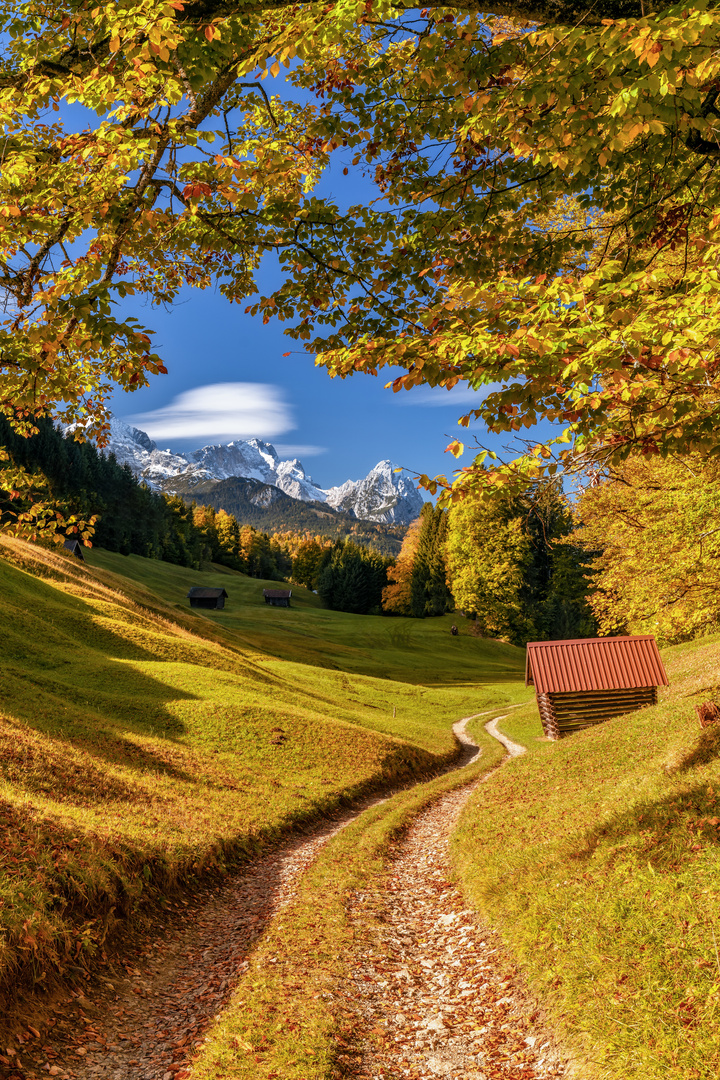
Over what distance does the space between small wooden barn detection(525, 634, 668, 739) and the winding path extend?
1750 centimetres

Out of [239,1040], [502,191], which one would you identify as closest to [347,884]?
[239,1040]

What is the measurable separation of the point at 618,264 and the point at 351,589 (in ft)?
322

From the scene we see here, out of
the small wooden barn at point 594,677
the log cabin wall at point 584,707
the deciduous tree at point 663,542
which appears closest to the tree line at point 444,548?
the deciduous tree at point 663,542

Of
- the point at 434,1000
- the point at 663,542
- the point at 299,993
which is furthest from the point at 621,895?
the point at 663,542

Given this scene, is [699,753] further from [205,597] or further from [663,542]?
[205,597]

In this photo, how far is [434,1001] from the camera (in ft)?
26.1

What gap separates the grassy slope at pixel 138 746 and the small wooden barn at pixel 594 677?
244 inches

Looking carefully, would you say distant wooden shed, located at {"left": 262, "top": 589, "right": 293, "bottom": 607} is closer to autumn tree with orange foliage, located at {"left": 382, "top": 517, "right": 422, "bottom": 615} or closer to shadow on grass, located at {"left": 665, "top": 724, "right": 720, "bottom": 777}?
autumn tree with orange foliage, located at {"left": 382, "top": 517, "right": 422, "bottom": 615}

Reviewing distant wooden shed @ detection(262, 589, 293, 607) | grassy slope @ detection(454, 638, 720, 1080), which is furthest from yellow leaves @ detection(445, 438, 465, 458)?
distant wooden shed @ detection(262, 589, 293, 607)

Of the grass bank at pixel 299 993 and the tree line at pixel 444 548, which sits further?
the tree line at pixel 444 548

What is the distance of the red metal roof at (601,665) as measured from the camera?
2698cm

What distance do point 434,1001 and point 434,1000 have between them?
0.02 metres

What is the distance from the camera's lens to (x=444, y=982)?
8.43m

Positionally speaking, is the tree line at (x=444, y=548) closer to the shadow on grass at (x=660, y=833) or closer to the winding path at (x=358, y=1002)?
the shadow on grass at (x=660, y=833)
